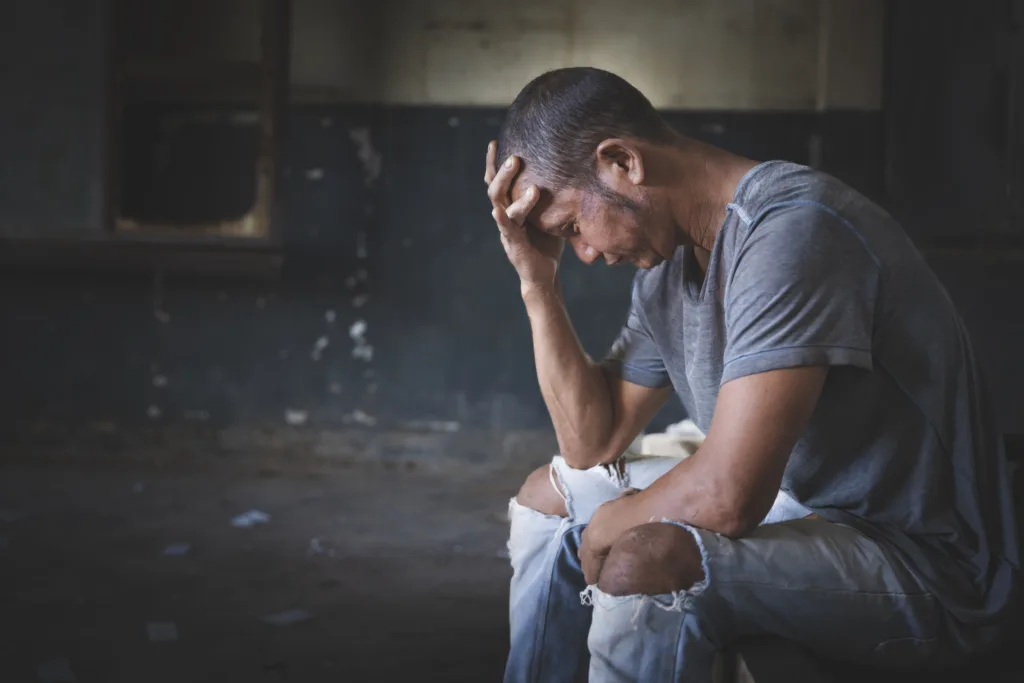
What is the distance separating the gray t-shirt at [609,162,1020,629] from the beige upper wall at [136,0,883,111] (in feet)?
10.4

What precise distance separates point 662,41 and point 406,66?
1.18 meters

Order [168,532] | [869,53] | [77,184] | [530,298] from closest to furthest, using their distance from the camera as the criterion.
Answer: [530,298]
[168,532]
[77,184]
[869,53]

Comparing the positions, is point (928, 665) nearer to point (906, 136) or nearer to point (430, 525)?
point (430, 525)

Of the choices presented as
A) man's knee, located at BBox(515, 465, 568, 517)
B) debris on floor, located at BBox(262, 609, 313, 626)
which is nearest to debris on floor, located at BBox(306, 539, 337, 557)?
debris on floor, located at BBox(262, 609, 313, 626)

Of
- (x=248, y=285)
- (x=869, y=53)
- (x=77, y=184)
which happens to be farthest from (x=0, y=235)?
(x=869, y=53)

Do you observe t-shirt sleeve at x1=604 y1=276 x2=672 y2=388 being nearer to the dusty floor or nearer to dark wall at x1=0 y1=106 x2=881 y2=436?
the dusty floor

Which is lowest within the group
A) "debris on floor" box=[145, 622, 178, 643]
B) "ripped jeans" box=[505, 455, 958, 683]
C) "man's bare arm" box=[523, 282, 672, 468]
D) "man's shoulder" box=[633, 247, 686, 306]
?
"debris on floor" box=[145, 622, 178, 643]

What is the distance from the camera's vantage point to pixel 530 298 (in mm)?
1837

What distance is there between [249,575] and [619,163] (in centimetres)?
195

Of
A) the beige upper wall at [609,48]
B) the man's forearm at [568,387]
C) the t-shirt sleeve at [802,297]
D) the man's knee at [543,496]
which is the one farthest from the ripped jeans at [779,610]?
the beige upper wall at [609,48]

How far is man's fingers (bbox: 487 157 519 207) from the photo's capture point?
1562 millimetres

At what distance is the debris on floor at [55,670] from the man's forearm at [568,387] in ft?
4.07

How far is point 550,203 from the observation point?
5.17ft

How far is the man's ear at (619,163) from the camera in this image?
4.85 feet
